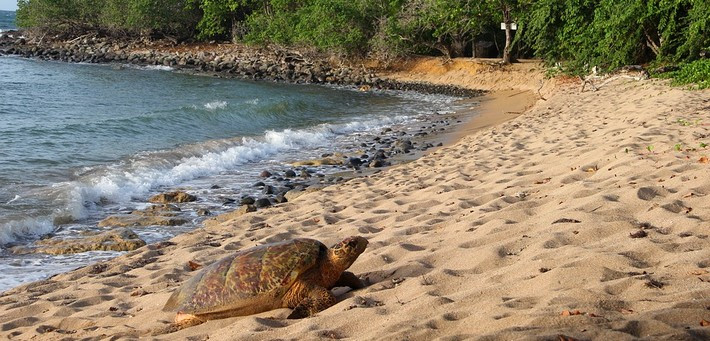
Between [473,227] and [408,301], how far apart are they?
69.6 inches

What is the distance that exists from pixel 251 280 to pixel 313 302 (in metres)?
0.46

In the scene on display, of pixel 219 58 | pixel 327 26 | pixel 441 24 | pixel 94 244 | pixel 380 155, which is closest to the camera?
pixel 94 244

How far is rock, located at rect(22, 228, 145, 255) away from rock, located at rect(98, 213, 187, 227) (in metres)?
0.58

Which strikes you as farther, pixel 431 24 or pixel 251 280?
pixel 431 24

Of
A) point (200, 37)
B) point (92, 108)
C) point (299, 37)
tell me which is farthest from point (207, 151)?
point (200, 37)

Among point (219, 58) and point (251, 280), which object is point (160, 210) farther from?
point (219, 58)

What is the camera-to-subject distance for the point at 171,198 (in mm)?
10695

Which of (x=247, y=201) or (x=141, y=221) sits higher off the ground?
(x=141, y=221)

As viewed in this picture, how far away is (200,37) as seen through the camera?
145 ft

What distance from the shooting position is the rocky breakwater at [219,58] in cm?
3164

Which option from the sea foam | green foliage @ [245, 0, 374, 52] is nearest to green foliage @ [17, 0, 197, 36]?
green foliage @ [245, 0, 374, 52]

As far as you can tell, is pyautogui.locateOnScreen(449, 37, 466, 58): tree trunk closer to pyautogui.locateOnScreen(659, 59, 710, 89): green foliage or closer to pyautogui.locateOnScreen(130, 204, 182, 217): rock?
pyautogui.locateOnScreen(659, 59, 710, 89): green foliage

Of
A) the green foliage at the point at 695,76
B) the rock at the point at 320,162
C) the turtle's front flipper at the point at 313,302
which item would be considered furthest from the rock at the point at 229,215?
the green foliage at the point at 695,76

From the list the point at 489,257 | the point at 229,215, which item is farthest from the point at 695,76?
the point at 489,257
